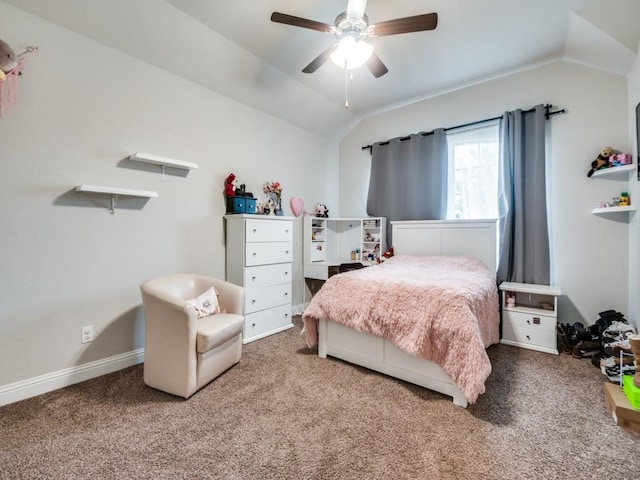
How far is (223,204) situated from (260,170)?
0.73 metres

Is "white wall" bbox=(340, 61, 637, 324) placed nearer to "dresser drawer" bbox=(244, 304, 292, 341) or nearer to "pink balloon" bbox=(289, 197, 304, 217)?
"pink balloon" bbox=(289, 197, 304, 217)

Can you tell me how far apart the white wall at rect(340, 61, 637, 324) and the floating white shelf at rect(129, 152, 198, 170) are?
3.60 meters

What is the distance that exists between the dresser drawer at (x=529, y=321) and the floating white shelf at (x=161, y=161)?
3.53 m

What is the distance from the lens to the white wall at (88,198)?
2045 millimetres

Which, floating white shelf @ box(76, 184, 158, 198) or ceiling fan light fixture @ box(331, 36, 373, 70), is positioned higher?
ceiling fan light fixture @ box(331, 36, 373, 70)

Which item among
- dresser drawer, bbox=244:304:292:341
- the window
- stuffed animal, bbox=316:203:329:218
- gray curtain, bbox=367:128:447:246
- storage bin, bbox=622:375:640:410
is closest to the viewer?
storage bin, bbox=622:375:640:410

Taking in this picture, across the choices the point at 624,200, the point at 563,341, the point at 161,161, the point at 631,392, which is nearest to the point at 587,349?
the point at 563,341

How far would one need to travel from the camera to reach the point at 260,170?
3758mm

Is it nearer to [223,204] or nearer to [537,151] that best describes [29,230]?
[223,204]

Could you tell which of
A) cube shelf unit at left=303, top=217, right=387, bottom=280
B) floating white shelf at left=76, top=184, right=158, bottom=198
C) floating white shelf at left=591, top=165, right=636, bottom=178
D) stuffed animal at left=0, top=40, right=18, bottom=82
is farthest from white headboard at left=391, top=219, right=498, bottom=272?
stuffed animal at left=0, top=40, right=18, bottom=82

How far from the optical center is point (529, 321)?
2.93m

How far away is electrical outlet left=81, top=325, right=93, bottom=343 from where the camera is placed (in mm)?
2318

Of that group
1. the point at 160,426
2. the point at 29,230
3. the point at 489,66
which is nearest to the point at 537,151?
the point at 489,66

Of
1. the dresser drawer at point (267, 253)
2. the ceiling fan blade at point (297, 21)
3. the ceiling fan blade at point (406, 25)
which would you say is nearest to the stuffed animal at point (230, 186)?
the dresser drawer at point (267, 253)
